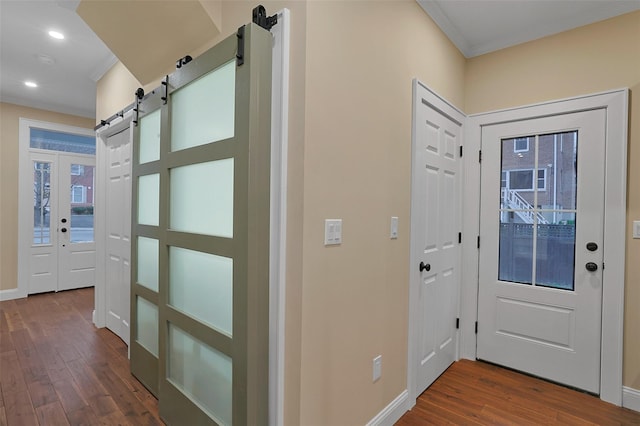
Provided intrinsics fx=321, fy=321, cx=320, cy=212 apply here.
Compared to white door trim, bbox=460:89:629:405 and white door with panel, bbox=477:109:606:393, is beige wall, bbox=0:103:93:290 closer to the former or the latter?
white door with panel, bbox=477:109:606:393

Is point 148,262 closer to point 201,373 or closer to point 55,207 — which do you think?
point 201,373

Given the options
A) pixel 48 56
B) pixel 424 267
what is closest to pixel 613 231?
pixel 424 267

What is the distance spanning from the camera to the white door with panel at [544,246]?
7.70ft

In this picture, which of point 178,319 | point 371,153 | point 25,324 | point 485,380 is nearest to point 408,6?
point 371,153

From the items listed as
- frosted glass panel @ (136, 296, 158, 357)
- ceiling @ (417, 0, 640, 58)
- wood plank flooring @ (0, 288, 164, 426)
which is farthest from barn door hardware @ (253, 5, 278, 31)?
wood plank flooring @ (0, 288, 164, 426)

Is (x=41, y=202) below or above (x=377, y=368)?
above

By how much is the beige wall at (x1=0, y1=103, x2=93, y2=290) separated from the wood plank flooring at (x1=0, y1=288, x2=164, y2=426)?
952mm

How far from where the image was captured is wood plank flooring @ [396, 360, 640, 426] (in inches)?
81.1

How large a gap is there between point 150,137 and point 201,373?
1669mm

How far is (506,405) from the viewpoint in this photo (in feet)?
7.25

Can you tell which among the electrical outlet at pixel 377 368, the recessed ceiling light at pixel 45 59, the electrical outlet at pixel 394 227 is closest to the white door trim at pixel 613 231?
the electrical outlet at pixel 394 227

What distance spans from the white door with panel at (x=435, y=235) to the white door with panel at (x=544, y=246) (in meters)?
0.31

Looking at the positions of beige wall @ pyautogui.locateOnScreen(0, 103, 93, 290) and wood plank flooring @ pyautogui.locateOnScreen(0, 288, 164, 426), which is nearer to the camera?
wood plank flooring @ pyautogui.locateOnScreen(0, 288, 164, 426)

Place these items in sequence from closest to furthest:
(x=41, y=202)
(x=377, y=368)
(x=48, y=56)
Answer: (x=377, y=368)
(x=48, y=56)
(x=41, y=202)
